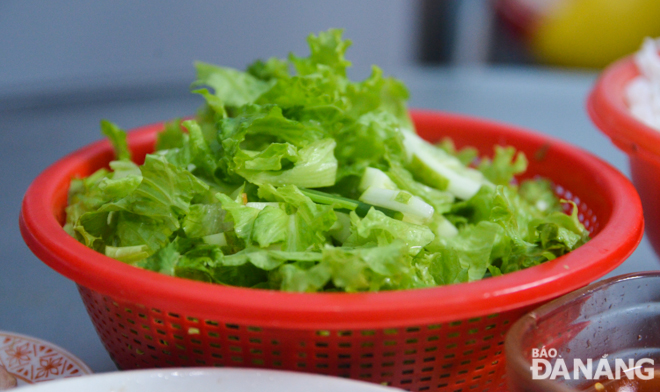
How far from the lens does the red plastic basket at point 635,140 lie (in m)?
1.04

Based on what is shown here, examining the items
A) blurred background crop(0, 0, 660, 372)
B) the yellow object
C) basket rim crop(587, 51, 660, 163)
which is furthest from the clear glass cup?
the yellow object

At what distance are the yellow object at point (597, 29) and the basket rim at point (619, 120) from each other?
232 cm

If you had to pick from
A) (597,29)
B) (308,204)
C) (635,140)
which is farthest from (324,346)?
(597,29)

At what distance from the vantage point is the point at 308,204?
849 millimetres

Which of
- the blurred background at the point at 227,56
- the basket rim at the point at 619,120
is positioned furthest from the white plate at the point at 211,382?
the blurred background at the point at 227,56

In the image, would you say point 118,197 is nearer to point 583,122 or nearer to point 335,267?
point 335,267

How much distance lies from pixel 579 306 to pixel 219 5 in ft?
7.72

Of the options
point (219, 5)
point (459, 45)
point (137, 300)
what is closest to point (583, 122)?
point (459, 45)

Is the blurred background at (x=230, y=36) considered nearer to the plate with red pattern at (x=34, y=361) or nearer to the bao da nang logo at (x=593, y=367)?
the plate with red pattern at (x=34, y=361)

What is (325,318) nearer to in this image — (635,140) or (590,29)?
(635,140)

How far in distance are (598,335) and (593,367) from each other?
43mm

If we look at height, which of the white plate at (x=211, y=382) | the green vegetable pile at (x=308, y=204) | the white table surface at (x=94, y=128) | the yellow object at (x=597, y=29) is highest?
the green vegetable pile at (x=308, y=204)

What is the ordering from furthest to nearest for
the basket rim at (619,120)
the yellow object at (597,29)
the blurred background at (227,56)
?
1. the yellow object at (597,29)
2. the blurred background at (227,56)
3. the basket rim at (619,120)

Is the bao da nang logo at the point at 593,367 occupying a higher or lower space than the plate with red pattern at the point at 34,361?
higher
